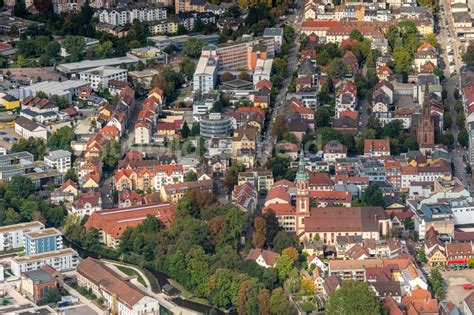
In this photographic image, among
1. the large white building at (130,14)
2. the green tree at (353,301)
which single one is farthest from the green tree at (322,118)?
the large white building at (130,14)

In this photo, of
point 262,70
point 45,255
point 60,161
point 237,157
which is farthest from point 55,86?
point 45,255

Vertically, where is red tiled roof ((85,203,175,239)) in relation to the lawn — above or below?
above

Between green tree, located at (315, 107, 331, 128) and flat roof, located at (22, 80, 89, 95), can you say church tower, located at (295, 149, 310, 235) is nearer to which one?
green tree, located at (315, 107, 331, 128)

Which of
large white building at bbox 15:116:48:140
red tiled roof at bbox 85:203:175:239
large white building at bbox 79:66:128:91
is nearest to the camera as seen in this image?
red tiled roof at bbox 85:203:175:239

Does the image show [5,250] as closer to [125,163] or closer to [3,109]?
[125,163]

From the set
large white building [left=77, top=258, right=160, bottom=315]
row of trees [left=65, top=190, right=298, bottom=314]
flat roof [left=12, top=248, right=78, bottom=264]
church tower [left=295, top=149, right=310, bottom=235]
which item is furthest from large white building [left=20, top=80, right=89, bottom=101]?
large white building [left=77, top=258, right=160, bottom=315]

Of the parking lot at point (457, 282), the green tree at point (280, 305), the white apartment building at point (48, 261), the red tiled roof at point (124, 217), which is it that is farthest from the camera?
the red tiled roof at point (124, 217)

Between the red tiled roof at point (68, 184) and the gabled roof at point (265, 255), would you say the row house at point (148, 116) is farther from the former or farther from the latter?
the gabled roof at point (265, 255)

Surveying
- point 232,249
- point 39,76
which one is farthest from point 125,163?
point 39,76
